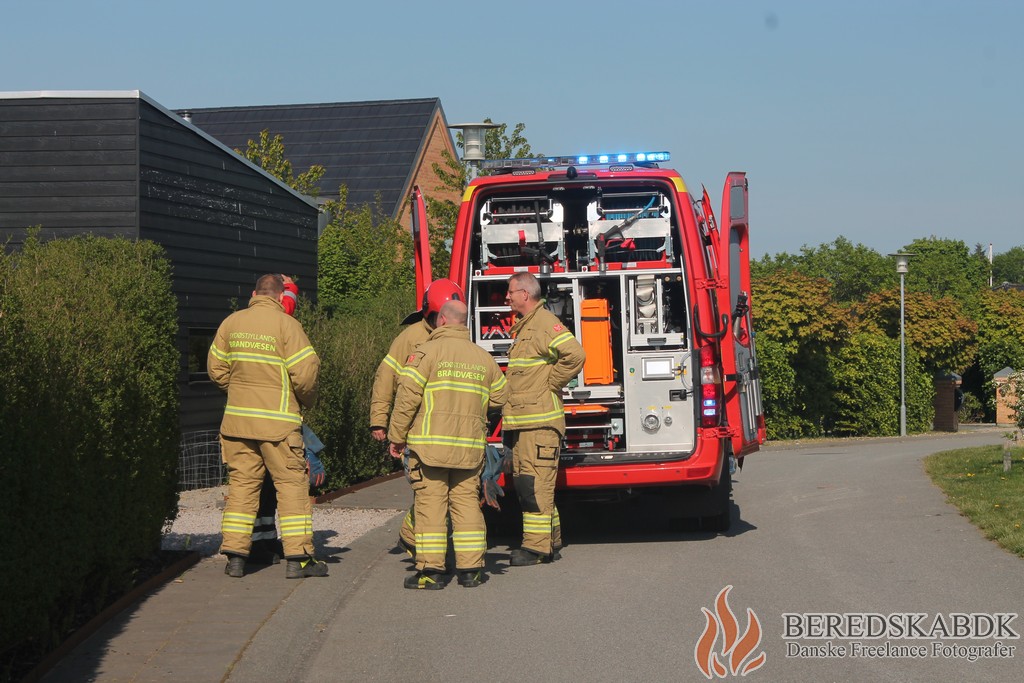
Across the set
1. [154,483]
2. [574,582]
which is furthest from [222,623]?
[574,582]

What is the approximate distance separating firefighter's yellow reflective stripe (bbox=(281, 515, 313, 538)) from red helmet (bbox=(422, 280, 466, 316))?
1732mm

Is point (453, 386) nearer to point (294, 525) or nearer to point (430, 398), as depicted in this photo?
point (430, 398)

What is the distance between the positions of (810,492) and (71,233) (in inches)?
370

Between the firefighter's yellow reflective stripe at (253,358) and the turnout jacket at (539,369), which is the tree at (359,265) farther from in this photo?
the firefighter's yellow reflective stripe at (253,358)

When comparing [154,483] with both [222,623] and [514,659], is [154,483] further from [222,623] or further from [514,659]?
[514,659]

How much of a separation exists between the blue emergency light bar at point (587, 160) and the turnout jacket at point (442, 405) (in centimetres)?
244

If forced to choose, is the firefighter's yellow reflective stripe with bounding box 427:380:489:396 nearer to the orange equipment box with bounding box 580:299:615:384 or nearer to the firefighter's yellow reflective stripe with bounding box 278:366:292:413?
the firefighter's yellow reflective stripe with bounding box 278:366:292:413

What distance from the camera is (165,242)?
54.6 ft

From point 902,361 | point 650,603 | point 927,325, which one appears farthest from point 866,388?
point 650,603

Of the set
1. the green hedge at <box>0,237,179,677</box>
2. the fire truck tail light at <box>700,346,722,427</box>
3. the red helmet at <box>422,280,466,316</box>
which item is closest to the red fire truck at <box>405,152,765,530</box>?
the fire truck tail light at <box>700,346,722,427</box>

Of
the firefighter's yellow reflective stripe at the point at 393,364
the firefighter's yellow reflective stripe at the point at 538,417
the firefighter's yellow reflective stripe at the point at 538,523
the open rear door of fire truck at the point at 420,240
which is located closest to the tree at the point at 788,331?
the open rear door of fire truck at the point at 420,240

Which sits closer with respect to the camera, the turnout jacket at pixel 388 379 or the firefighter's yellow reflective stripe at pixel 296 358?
the firefighter's yellow reflective stripe at pixel 296 358

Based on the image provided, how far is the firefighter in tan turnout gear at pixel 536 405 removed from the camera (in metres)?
8.96

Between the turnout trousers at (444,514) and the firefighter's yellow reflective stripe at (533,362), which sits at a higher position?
the firefighter's yellow reflective stripe at (533,362)
